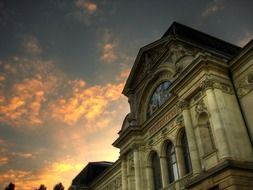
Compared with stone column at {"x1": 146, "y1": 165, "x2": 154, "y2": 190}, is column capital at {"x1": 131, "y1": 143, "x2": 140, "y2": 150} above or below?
above

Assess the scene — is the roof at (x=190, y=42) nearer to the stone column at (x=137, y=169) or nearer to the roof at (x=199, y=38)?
the roof at (x=199, y=38)

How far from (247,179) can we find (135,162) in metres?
11.7

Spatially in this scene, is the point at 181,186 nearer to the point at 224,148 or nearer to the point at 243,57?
the point at 224,148

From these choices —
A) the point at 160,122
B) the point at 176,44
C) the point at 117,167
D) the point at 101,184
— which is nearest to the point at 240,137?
the point at 160,122

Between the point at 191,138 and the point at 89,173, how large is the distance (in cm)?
2818

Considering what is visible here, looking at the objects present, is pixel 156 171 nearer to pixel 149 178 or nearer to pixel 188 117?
pixel 149 178

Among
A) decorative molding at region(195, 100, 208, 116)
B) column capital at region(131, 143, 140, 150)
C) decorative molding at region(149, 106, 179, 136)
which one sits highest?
decorative molding at region(149, 106, 179, 136)

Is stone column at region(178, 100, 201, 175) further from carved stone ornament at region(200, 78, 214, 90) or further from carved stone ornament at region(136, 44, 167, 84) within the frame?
carved stone ornament at region(136, 44, 167, 84)

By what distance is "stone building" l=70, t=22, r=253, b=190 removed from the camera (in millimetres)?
16047

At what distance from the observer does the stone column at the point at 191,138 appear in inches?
693

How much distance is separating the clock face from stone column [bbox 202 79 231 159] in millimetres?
6404

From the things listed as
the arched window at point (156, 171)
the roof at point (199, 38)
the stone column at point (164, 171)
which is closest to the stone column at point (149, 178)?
the arched window at point (156, 171)

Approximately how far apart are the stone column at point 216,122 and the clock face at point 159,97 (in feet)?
21.0

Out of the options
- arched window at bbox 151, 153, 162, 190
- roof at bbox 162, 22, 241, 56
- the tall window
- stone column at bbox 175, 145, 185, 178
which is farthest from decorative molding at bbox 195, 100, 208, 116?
roof at bbox 162, 22, 241, 56
